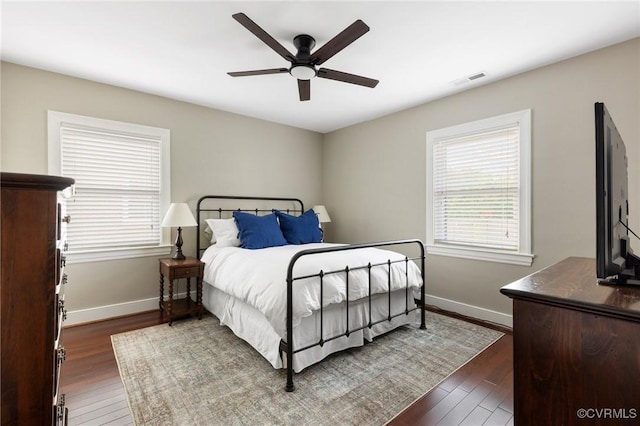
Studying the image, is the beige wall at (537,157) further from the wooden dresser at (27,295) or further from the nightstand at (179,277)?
the wooden dresser at (27,295)

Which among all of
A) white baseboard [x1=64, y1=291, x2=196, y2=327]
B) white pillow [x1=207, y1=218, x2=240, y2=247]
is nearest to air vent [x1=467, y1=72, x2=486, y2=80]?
white pillow [x1=207, y1=218, x2=240, y2=247]

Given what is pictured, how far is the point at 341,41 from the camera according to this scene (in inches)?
75.5

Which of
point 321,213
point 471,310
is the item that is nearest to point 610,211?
point 471,310

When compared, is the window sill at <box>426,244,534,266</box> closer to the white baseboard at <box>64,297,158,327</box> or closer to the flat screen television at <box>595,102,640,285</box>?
the flat screen television at <box>595,102,640,285</box>

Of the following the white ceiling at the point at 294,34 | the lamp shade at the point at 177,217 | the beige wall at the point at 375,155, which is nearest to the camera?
the white ceiling at the point at 294,34

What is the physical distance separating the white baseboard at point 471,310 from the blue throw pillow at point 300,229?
161 centimetres

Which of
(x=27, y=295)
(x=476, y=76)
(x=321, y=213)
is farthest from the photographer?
(x=321, y=213)

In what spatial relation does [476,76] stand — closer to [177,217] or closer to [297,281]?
[297,281]

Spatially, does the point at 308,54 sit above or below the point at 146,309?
above

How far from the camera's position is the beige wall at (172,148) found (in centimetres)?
279

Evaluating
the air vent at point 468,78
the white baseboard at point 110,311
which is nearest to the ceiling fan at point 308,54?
the air vent at point 468,78

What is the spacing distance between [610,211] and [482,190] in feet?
7.80

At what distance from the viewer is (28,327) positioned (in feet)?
2.83

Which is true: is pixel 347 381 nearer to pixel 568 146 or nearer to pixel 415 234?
pixel 415 234
